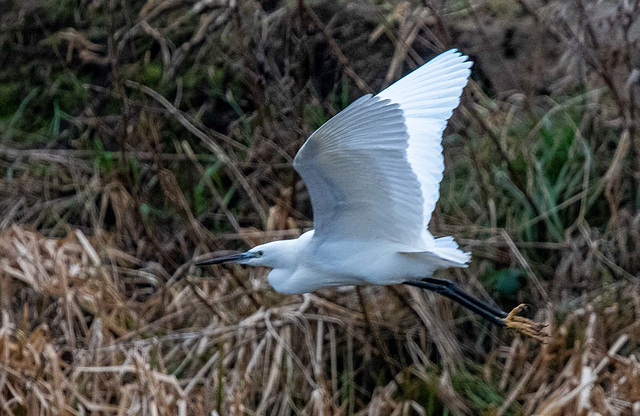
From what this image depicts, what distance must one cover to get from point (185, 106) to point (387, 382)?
1.89 metres

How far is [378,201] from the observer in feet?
7.30

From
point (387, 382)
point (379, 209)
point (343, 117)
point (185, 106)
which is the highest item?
point (343, 117)

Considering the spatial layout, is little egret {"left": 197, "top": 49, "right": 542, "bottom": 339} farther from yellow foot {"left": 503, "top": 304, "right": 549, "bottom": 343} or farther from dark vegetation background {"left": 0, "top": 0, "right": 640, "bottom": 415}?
dark vegetation background {"left": 0, "top": 0, "right": 640, "bottom": 415}

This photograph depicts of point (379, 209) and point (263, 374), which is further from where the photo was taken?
point (263, 374)

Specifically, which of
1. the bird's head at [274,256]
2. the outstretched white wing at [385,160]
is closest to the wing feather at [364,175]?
the outstretched white wing at [385,160]

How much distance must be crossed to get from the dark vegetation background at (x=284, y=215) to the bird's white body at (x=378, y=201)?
2.07 ft

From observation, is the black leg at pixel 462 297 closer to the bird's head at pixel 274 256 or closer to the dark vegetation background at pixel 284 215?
the dark vegetation background at pixel 284 215

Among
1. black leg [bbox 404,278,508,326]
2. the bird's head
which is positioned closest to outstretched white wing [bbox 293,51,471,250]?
the bird's head

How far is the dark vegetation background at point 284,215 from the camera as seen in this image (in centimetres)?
308

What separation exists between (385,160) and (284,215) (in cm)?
157

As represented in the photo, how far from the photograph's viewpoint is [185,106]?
14.3 feet

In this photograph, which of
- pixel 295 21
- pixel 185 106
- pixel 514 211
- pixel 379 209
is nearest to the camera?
pixel 379 209

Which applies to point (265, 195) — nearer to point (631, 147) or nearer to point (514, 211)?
point (514, 211)

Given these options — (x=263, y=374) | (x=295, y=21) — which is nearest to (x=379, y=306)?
(x=263, y=374)
